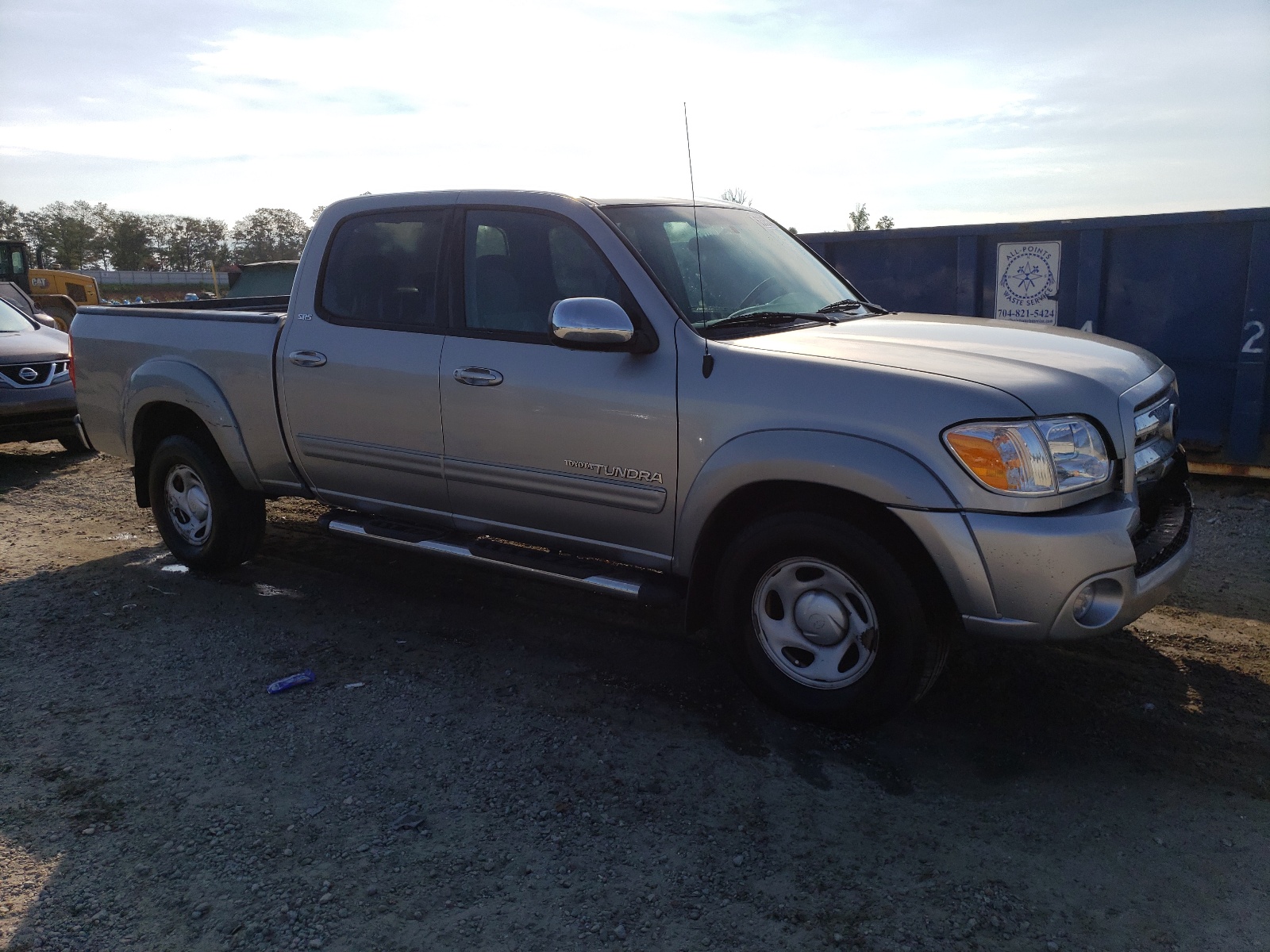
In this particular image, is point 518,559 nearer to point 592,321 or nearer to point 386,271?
point 592,321

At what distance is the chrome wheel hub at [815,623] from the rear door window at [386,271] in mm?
1992

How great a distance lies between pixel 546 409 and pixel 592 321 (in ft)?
1.61

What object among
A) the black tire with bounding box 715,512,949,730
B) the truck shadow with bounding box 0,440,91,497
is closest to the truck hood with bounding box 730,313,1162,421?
the black tire with bounding box 715,512,949,730

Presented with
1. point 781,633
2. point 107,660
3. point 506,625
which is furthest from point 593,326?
point 107,660

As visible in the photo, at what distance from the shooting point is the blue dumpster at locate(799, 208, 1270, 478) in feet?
22.5

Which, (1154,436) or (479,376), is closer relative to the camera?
(1154,436)

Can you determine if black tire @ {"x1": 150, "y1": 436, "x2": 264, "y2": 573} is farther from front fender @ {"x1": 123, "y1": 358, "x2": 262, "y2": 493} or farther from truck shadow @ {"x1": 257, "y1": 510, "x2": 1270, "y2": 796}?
truck shadow @ {"x1": 257, "y1": 510, "x2": 1270, "y2": 796}

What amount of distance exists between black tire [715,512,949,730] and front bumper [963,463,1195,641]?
0.24m

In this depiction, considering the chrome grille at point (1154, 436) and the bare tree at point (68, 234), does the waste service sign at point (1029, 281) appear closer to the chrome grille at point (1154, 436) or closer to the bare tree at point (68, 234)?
the chrome grille at point (1154, 436)

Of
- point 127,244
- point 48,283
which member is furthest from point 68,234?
point 48,283

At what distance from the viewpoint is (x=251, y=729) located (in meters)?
3.86

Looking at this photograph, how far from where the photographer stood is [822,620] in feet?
11.6

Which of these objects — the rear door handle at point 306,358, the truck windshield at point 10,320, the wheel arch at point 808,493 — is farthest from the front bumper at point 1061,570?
the truck windshield at point 10,320

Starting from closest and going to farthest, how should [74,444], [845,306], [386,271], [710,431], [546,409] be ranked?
[710,431], [546,409], [845,306], [386,271], [74,444]
